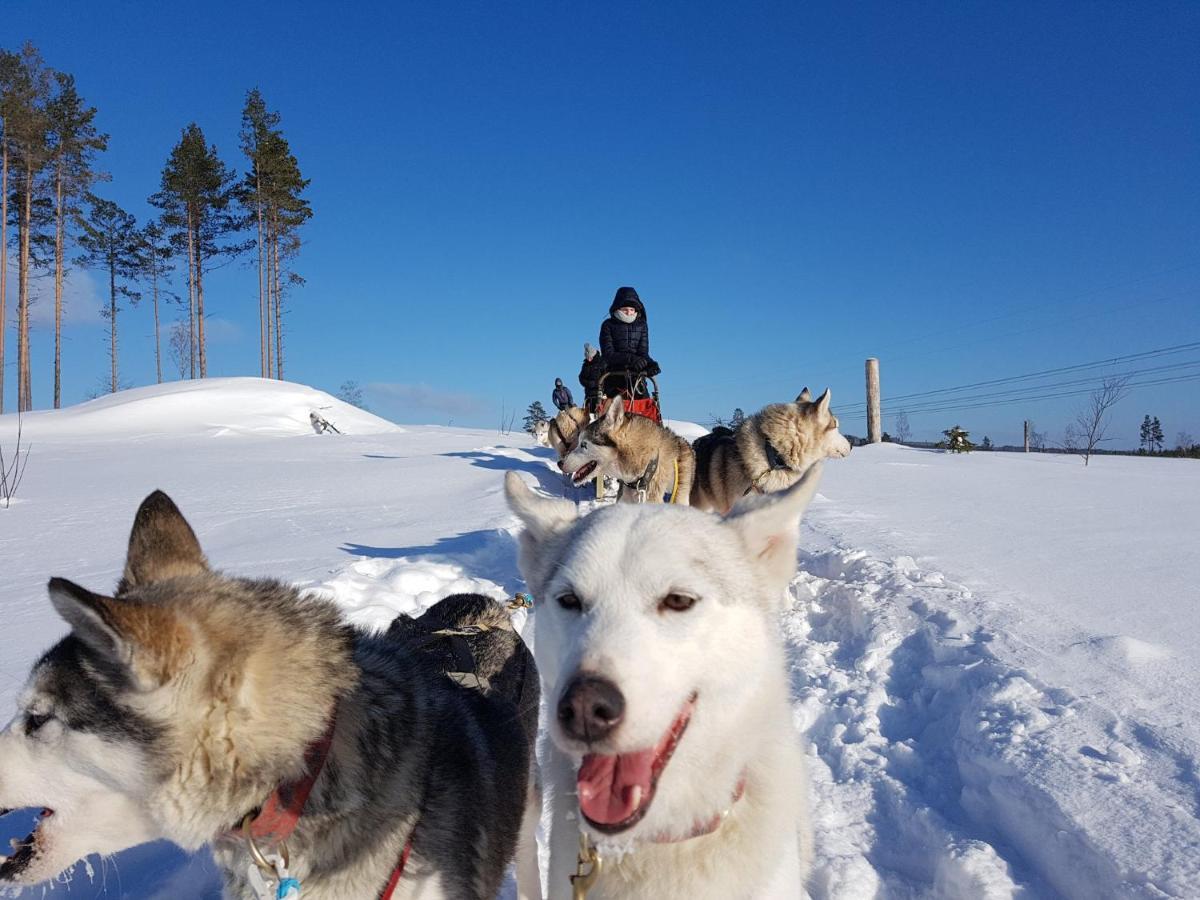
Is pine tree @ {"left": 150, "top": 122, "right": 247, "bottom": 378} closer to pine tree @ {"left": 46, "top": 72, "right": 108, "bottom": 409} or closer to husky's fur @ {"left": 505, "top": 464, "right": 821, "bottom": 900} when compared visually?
pine tree @ {"left": 46, "top": 72, "right": 108, "bottom": 409}

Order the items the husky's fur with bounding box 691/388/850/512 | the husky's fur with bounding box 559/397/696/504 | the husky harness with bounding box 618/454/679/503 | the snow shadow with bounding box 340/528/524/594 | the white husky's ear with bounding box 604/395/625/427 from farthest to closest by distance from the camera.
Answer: the white husky's ear with bounding box 604/395/625/427
the husky's fur with bounding box 559/397/696/504
the husky harness with bounding box 618/454/679/503
the husky's fur with bounding box 691/388/850/512
the snow shadow with bounding box 340/528/524/594

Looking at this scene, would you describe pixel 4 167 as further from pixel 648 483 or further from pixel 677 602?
pixel 677 602

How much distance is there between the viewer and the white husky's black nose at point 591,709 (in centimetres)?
146

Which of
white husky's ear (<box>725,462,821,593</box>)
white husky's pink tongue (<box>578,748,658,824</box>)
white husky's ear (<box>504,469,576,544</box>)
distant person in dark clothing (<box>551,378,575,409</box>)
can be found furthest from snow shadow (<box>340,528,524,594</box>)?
distant person in dark clothing (<box>551,378,575,409</box>)

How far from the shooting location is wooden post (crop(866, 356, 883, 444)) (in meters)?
18.8

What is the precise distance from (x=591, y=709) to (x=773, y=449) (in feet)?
20.4

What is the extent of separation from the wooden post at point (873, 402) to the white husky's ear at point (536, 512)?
1859 cm

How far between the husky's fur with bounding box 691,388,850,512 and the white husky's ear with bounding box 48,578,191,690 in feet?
20.3

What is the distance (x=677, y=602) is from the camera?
69.2 inches

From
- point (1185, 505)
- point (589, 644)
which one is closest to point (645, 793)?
point (589, 644)

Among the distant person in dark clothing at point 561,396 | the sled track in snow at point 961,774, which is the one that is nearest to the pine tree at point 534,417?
the distant person in dark clothing at point 561,396

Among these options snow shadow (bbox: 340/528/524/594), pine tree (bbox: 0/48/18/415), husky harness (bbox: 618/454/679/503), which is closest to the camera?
snow shadow (bbox: 340/528/524/594)

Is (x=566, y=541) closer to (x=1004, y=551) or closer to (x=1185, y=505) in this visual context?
(x=1004, y=551)

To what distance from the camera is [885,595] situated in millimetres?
5160
